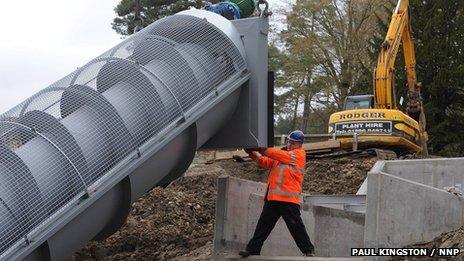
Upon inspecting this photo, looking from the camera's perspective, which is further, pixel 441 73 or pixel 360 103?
pixel 441 73

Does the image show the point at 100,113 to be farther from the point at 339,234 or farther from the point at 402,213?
the point at 339,234

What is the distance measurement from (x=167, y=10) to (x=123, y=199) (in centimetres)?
2735

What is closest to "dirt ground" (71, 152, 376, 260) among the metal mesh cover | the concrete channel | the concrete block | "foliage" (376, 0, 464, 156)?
the concrete channel

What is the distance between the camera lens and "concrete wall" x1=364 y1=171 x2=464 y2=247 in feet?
20.4

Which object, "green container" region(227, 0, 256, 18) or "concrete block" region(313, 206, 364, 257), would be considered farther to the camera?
"concrete block" region(313, 206, 364, 257)

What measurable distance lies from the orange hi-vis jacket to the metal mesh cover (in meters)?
1.08

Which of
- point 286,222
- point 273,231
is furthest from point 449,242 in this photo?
point 273,231

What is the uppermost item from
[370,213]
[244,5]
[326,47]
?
[326,47]

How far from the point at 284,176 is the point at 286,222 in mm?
512

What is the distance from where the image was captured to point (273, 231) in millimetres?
8820

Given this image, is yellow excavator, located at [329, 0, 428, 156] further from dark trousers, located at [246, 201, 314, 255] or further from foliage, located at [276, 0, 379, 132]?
foliage, located at [276, 0, 379, 132]

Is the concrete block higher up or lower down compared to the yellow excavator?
lower down

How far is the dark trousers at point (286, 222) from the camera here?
7.40 metres

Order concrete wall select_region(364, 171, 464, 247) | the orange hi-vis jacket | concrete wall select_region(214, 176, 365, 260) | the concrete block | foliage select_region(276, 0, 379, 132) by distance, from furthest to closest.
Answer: foliage select_region(276, 0, 379, 132)
the concrete block
concrete wall select_region(214, 176, 365, 260)
the orange hi-vis jacket
concrete wall select_region(364, 171, 464, 247)
